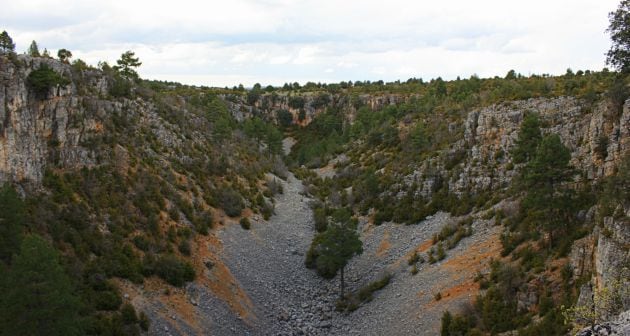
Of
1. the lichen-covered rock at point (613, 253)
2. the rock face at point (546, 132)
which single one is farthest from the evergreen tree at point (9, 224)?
the rock face at point (546, 132)

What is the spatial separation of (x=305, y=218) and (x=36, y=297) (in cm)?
3670

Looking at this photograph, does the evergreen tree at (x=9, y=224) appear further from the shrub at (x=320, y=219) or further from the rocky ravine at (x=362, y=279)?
the shrub at (x=320, y=219)

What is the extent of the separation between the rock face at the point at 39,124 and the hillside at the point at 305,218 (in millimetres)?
140

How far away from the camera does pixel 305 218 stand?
5628 centimetres

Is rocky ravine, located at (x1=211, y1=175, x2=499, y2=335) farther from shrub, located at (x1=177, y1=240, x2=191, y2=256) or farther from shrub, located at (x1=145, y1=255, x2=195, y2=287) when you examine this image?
shrub, located at (x1=145, y1=255, x2=195, y2=287)

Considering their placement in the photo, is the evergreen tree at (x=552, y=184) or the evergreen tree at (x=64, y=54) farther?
the evergreen tree at (x=64, y=54)

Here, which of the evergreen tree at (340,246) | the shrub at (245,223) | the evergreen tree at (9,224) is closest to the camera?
the evergreen tree at (9,224)

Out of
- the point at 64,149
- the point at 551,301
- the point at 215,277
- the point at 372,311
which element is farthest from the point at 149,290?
the point at 551,301

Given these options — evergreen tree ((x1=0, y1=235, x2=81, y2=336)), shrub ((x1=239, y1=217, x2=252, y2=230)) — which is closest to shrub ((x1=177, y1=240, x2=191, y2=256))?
shrub ((x1=239, y1=217, x2=252, y2=230))

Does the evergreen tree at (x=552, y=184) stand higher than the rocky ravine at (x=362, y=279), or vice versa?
the evergreen tree at (x=552, y=184)

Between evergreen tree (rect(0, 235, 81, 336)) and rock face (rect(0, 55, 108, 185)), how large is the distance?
11792mm

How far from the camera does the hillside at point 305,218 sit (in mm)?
27875

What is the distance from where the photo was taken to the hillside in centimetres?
2788

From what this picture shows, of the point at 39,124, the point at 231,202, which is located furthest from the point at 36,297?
the point at 231,202
